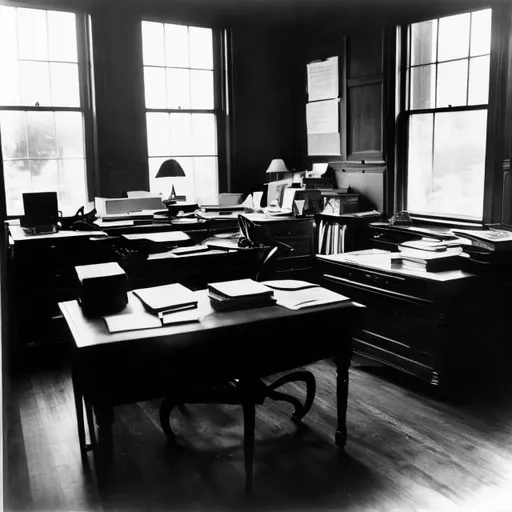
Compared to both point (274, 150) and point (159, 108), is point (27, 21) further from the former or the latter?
point (274, 150)

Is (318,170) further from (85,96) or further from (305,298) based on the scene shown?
(305,298)

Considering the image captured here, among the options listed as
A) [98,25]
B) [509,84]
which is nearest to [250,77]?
[98,25]

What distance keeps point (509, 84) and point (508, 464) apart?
2966mm

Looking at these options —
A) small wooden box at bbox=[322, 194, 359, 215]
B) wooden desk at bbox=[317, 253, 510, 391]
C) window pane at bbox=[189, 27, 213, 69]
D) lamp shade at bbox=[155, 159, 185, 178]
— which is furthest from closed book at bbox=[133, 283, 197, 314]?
window pane at bbox=[189, 27, 213, 69]

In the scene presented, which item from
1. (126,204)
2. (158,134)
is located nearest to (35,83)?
(158,134)

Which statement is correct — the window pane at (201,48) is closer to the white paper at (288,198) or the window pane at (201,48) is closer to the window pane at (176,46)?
the window pane at (176,46)

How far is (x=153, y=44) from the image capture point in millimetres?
6016

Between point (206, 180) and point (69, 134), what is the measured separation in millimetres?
1471

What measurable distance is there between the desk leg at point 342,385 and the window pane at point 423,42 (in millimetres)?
3417

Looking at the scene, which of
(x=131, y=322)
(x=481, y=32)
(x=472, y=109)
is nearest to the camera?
(x=131, y=322)

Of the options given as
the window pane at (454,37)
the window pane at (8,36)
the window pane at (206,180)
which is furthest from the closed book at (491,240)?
the window pane at (8,36)

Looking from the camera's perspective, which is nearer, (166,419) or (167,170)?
(166,419)

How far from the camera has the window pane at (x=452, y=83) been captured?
4.98m

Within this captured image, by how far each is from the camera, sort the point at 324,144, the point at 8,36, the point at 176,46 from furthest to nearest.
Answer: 1. the point at 324,144
2. the point at 176,46
3. the point at 8,36
